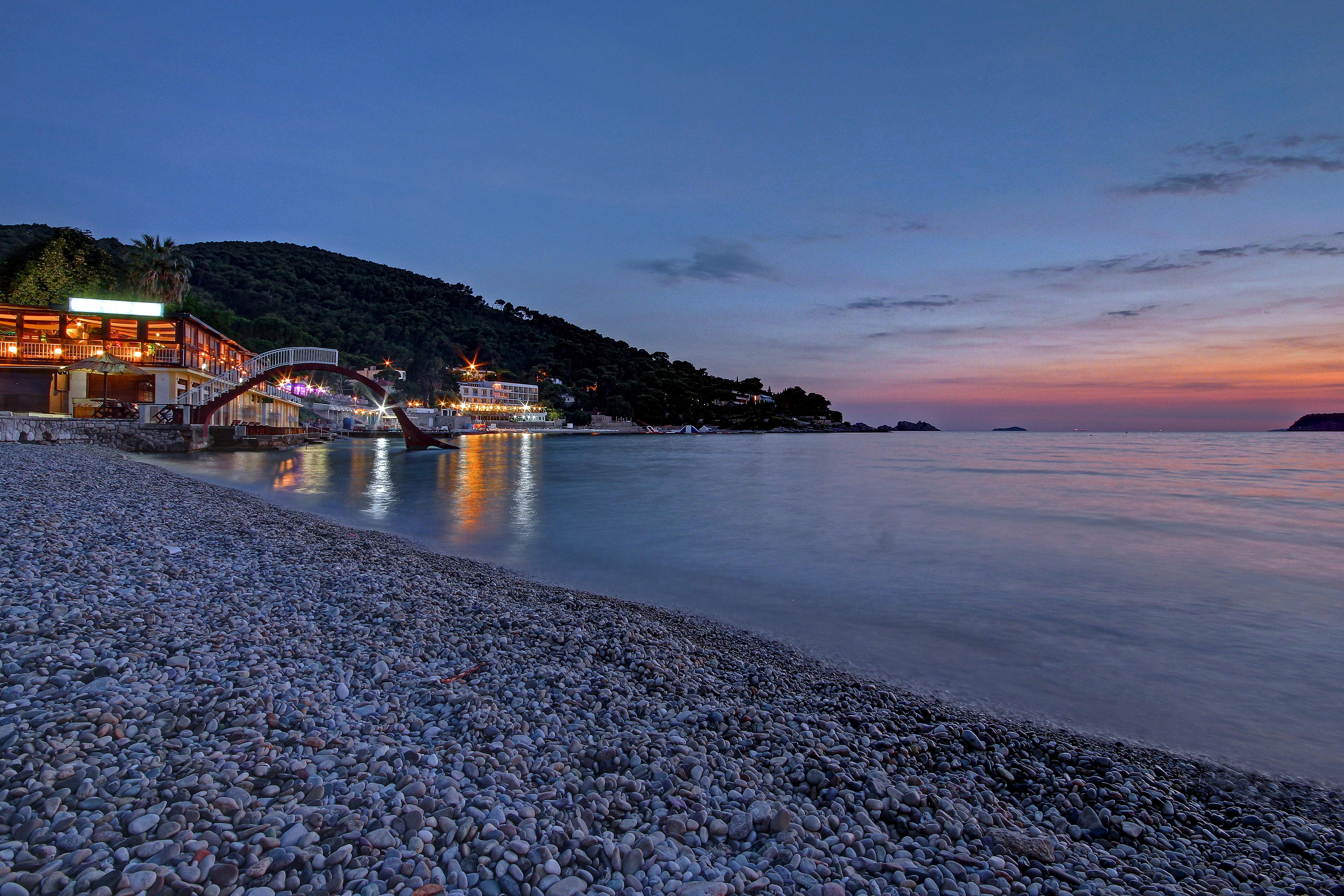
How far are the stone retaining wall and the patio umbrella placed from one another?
186 inches

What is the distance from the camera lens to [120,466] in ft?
60.2

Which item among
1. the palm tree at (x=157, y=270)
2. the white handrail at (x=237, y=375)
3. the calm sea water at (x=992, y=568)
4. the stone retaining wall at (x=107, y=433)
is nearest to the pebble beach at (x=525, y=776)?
the calm sea water at (x=992, y=568)

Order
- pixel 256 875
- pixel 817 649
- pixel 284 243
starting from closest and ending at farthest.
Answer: pixel 256 875
pixel 817 649
pixel 284 243

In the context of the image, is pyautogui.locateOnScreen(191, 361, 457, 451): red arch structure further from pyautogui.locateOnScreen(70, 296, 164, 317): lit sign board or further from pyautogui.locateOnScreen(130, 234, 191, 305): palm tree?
pyautogui.locateOnScreen(130, 234, 191, 305): palm tree

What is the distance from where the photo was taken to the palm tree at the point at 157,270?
47531 millimetres

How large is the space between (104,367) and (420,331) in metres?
101

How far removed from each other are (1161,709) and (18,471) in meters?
20.0

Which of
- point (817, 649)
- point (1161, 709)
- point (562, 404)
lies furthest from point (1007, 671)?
point (562, 404)

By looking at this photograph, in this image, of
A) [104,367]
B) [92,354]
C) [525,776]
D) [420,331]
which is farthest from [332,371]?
[420,331]

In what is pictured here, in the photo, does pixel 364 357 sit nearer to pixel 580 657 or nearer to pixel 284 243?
pixel 284 243

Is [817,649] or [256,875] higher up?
[256,875]

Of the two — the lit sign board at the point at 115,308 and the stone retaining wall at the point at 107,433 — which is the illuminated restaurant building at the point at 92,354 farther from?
the stone retaining wall at the point at 107,433

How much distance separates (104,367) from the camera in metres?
33.8

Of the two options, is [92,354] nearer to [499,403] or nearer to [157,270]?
[157,270]
